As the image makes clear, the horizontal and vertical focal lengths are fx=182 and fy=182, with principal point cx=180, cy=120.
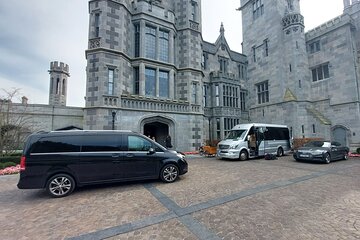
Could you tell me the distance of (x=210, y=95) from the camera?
23875 millimetres

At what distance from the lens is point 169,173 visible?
7.42m

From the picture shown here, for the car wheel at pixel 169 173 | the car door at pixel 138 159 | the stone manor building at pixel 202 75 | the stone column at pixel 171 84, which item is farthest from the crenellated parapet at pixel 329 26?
the car door at pixel 138 159

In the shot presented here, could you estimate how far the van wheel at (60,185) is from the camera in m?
5.91

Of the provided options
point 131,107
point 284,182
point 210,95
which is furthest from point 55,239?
point 210,95

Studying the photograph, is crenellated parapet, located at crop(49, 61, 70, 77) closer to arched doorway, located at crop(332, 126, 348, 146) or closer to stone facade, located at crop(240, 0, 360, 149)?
stone facade, located at crop(240, 0, 360, 149)

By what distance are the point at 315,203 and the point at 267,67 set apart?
23064 millimetres

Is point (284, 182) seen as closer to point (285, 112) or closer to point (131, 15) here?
point (285, 112)

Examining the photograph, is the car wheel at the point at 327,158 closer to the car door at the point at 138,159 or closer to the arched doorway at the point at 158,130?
the car door at the point at 138,159

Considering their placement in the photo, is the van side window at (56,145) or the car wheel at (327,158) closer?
the van side window at (56,145)

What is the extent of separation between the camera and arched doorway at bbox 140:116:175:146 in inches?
666

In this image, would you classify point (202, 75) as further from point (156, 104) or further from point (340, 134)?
point (340, 134)

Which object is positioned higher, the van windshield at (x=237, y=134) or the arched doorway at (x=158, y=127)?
the arched doorway at (x=158, y=127)

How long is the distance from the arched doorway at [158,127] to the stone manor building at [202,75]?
0.33ft

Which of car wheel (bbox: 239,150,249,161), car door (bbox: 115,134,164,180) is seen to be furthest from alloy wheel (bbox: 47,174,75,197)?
car wheel (bbox: 239,150,249,161)
